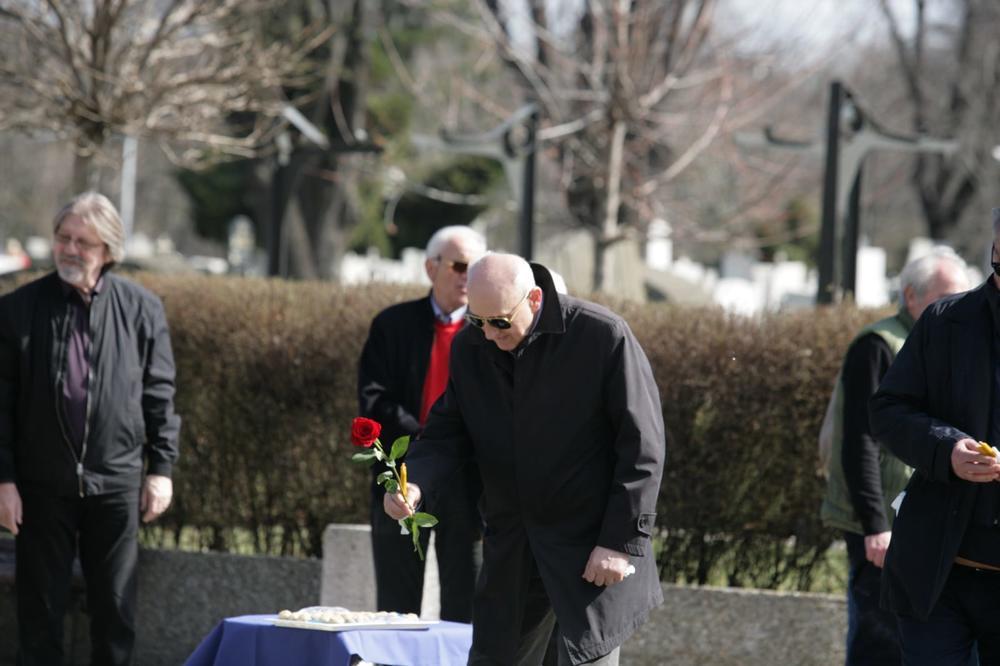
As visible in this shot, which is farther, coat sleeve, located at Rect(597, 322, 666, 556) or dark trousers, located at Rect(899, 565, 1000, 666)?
coat sleeve, located at Rect(597, 322, 666, 556)

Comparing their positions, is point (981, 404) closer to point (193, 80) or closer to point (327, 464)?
point (327, 464)

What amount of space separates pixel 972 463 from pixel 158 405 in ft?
12.5

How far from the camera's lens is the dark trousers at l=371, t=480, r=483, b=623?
6.43 m

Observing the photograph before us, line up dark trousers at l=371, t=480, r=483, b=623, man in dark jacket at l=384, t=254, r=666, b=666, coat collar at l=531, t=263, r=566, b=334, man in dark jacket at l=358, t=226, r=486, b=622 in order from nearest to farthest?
man in dark jacket at l=384, t=254, r=666, b=666
coat collar at l=531, t=263, r=566, b=334
dark trousers at l=371, t=480, r=483, b=623
man in dark jacket at l=358, t=226, r=486, b=622

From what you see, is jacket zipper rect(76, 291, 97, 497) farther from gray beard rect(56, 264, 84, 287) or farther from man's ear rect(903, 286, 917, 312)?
man's ear rect(903, 286, 917, 312)

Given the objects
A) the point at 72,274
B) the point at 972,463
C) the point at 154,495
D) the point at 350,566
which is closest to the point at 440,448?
the point at 972,463

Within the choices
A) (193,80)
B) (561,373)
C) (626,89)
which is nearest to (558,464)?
→ (561,373)

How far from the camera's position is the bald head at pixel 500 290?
4801mm

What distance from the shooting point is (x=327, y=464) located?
8.18m

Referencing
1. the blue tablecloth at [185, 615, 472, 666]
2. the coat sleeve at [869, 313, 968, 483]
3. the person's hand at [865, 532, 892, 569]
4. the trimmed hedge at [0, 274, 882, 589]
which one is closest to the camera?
the coat sleeve at [869, 313, 968, 483]

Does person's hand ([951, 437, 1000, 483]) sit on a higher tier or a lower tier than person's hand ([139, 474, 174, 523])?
higher

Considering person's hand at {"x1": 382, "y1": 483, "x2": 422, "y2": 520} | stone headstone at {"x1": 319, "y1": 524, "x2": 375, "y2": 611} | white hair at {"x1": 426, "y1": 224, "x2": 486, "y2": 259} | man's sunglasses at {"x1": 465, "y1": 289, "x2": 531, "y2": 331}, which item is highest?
white hair at {"x1": 426, "y1": 224, "x2": 486, "y2": 259}

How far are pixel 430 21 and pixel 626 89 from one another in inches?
851

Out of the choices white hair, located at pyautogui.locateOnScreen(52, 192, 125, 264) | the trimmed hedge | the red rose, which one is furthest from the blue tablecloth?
the trimmed hedge
